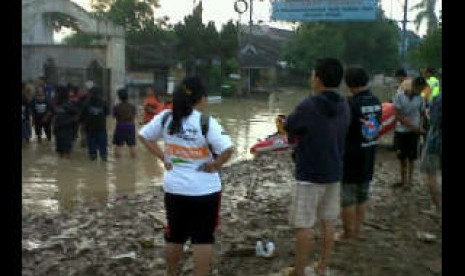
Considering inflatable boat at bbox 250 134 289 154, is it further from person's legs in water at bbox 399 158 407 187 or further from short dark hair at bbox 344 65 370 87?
short dark hair at bbox 344 65 370 87

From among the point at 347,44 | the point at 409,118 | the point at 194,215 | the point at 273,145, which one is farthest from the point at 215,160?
the point at 347,44

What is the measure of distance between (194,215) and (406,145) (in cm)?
465

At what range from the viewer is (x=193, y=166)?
14.3ft

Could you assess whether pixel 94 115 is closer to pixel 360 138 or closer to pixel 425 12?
pixel 360 138

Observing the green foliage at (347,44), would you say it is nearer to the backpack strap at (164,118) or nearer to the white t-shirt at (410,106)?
the white t-shirt at (410,106)

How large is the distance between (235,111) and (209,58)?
14939mm

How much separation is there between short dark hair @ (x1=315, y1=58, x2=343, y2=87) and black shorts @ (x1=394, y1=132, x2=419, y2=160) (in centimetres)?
378

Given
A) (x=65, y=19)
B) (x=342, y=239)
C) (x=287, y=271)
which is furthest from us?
(x=65, y=19)

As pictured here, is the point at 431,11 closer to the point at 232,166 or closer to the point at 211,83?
the point at 211,83

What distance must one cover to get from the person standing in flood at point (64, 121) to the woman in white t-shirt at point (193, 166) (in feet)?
27.1

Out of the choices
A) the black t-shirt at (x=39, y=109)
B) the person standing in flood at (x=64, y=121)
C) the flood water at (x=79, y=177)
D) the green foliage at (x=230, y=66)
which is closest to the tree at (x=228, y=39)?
the green foliage at (x=230, y=66)

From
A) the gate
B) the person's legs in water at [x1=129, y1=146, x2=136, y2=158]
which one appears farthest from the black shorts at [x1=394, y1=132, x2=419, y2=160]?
the gate

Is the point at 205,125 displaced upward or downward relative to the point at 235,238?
upward
